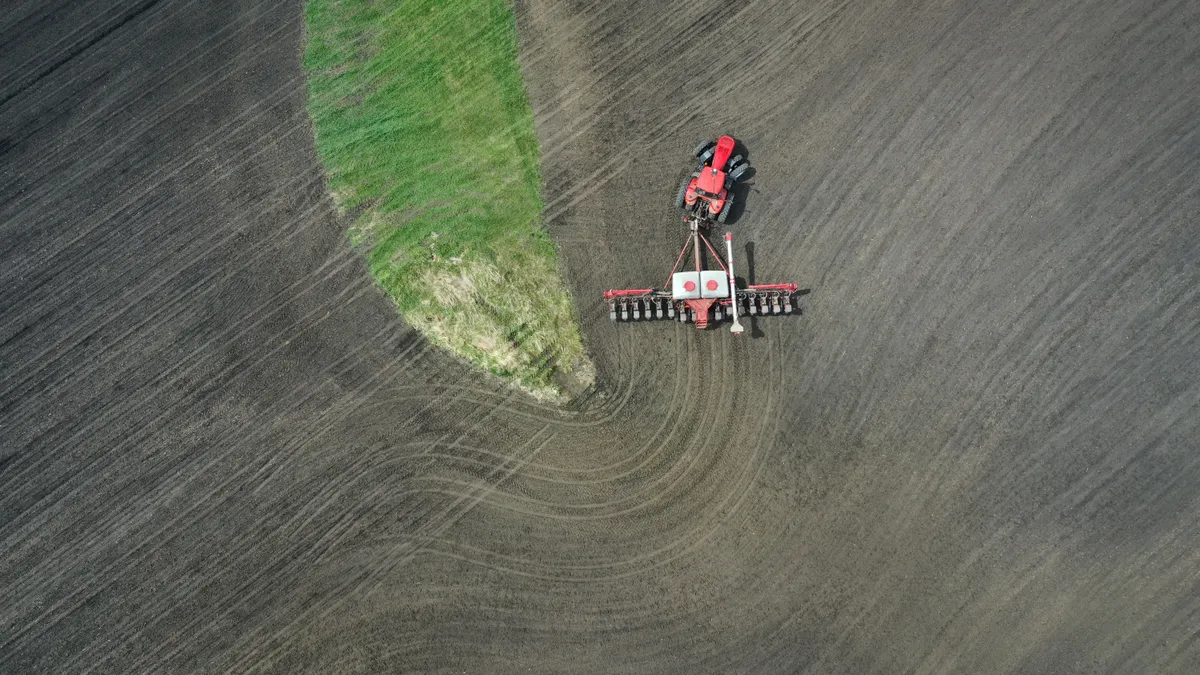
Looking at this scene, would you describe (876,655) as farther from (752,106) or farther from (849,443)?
(752,106)

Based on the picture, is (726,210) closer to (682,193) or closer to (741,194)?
(741,194)

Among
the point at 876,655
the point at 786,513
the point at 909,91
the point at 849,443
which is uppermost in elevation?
the point at 909,91

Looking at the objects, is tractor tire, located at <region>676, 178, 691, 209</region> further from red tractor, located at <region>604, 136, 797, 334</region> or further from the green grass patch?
the green grass patch

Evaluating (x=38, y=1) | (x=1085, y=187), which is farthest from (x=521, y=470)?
(x=38, y=1)

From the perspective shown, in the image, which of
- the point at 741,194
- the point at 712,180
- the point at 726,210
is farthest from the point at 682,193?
the point at 741,194

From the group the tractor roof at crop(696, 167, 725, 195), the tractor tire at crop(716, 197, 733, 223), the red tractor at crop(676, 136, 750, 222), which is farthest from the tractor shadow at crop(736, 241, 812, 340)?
the tractor roof at crop(696, 167, 725, 195)

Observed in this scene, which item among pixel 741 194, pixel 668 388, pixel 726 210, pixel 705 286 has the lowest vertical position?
pixel 668 388

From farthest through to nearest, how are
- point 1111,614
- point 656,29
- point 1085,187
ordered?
point 656,29
point 1085,187
point 1111,614
